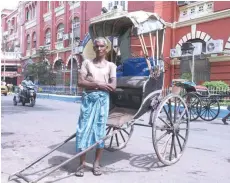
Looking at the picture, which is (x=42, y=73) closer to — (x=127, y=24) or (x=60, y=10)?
(x=60, y=10)

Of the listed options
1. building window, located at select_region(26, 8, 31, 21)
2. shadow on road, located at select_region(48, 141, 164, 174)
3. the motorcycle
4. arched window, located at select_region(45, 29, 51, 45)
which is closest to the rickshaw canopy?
shadow on road, located at select_region(48, 141, 164, 174)

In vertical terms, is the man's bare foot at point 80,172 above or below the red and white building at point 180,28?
below

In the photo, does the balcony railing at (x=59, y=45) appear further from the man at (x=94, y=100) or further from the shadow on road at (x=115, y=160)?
the man at (x=94, y=100)

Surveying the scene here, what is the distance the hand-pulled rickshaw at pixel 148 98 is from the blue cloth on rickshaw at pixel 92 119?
0.26m

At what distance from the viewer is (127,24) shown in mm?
5484

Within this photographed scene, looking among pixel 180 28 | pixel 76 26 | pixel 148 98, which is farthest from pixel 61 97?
pixel 148 98

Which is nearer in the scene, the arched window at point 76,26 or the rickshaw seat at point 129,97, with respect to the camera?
the rickshaw seat at point 129,97

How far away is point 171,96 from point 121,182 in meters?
1.49

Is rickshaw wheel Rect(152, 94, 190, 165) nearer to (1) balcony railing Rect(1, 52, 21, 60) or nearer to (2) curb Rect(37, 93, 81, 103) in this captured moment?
(2) curb Rect(37, 93, 81, 103)

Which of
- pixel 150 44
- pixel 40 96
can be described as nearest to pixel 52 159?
pixel 150 44

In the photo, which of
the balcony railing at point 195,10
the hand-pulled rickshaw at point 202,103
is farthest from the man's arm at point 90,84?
the balcony railing at point 195,10

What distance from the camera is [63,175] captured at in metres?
3.99

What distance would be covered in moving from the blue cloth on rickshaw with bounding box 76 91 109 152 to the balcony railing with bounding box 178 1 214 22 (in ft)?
45.1

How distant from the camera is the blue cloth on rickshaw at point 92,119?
155 inches
